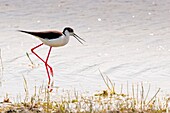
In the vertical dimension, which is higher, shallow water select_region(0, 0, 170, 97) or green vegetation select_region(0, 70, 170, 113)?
shallow water select_region(0, 0, 170, 97)

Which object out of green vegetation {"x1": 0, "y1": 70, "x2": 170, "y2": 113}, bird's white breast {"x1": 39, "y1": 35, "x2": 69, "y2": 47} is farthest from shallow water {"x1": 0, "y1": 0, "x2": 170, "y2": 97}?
bird's white breast {"x1": 39, "y1": 35, "x2": 69, "y2": 47}

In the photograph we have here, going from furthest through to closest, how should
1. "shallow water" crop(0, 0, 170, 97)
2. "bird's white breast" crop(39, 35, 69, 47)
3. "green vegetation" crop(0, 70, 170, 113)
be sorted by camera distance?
"shallow water" crop(0, 0, 170, 97) < "bird's white breast" crop(39, 35, 69, 47) < "green vegetation" crop(0, 70, 170, 113)

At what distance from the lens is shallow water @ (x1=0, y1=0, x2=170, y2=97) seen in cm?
977

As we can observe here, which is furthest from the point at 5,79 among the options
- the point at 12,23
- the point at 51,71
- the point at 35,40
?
the point at 12,23

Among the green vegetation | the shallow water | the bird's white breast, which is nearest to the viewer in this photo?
the green vegetation

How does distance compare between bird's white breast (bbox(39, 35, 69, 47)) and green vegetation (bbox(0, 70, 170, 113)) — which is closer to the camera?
green vegetation (bbox(0, 70, 170, 113))

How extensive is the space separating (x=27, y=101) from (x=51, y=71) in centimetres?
154

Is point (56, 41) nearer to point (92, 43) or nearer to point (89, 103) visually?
point (89, 103)

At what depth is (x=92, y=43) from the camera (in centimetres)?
1212

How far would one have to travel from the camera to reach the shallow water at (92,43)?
385 inches

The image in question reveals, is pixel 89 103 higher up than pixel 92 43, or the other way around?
pixel 92 43

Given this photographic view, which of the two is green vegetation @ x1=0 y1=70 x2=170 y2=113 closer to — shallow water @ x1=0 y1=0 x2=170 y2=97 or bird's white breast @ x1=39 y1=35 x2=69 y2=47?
shallow water @ x1=0 y1=0 x2=170 y2=97

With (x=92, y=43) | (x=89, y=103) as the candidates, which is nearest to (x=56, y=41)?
(x=89, y=103)

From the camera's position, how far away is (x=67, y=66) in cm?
1052
